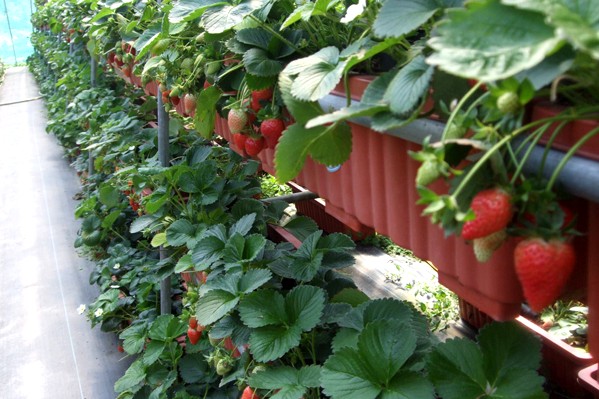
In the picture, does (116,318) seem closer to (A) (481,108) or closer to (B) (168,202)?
(B) (168,202)

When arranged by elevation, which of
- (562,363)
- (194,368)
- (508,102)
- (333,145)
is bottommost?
(562,363)

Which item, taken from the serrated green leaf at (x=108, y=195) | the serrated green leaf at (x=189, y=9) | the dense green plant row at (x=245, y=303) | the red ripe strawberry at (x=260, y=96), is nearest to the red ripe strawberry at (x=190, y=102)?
the dense green plant row at (x=245, y=303)

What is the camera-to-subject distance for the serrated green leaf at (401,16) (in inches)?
23.8

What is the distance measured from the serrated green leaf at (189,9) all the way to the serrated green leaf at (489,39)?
2.46ft

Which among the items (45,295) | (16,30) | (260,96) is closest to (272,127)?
(260,96)

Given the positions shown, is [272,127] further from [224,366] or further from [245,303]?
[224,366]

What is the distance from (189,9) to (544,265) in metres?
0.89

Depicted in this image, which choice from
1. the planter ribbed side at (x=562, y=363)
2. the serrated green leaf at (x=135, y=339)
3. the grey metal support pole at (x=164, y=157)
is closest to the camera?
the planter ribbed side at (x=562, y=363)

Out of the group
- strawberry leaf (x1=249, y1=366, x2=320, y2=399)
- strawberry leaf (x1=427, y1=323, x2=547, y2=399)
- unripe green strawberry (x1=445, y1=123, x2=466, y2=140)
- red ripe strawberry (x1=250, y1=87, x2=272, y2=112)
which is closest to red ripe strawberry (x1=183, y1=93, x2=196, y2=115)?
red ripe strawberry (x1=250, y1=87, x2=272, y2=112)

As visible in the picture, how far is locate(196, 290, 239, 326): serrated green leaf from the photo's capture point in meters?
1.19

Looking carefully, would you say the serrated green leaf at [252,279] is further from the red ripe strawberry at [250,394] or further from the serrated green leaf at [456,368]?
the serrated green leaf at [456,368]

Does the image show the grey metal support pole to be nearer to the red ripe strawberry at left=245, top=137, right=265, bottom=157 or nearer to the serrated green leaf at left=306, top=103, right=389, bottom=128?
the red ripe strawberry at left=245, top=137, right=265, bottom=157

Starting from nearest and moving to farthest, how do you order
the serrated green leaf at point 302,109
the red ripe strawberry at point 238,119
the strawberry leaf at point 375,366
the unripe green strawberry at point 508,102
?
the unripe green strawberry at point 508,102
the serrated green leaf at point 302,109
the strawberry leaf at point 375,366
the red ripe strawberry at point 238,119

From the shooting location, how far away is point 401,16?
0.62 m
